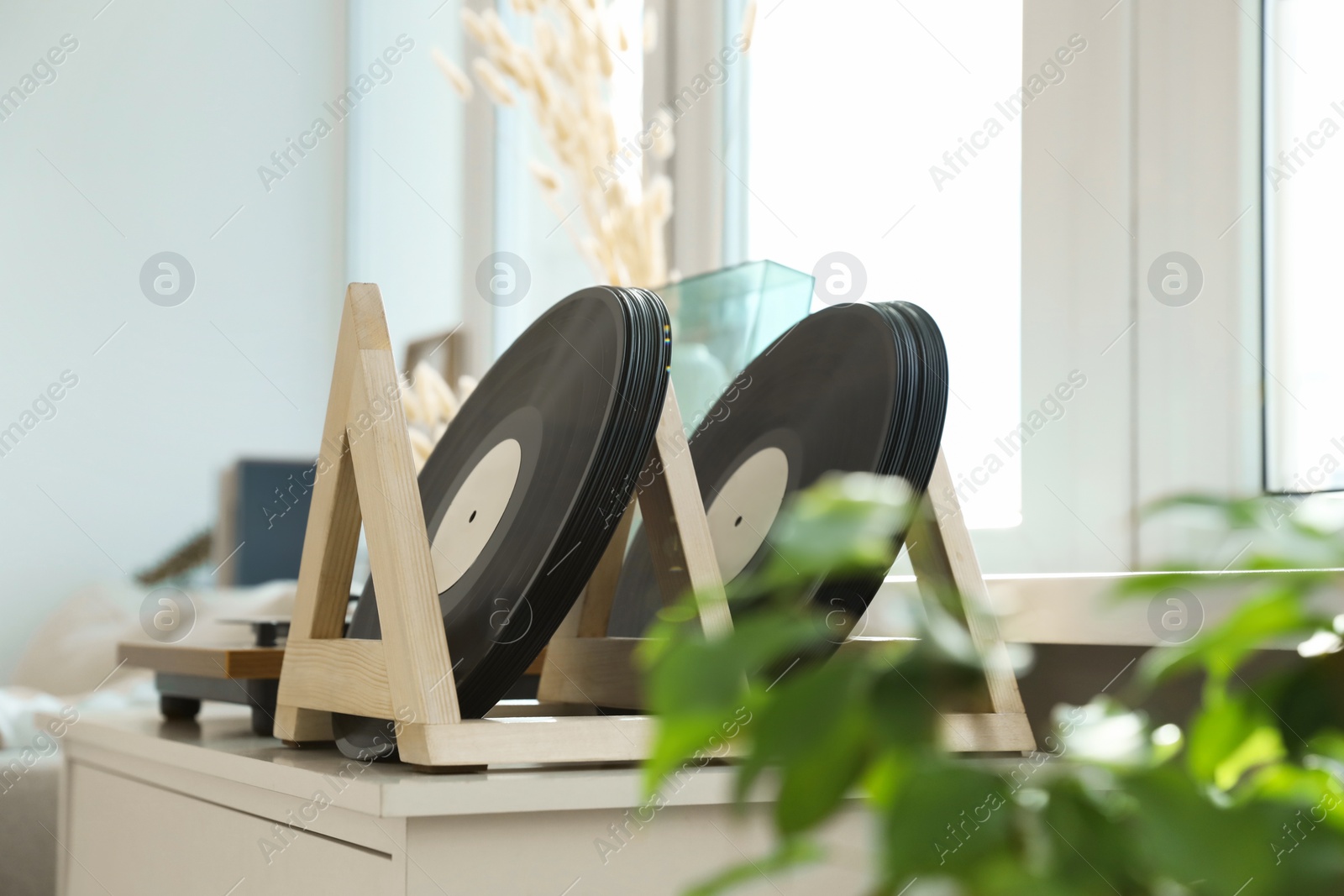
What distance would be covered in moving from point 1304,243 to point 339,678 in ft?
2.99

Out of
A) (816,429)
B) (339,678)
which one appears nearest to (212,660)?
(339,678)

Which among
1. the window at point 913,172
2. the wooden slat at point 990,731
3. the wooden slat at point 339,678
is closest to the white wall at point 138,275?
the window at point 913,172

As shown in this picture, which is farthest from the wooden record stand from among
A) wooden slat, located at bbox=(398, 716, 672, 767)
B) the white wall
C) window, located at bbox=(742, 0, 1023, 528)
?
the white wall

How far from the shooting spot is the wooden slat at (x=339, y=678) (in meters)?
0.67

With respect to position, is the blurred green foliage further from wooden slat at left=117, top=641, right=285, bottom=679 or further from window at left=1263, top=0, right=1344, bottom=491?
window at left=1263, top=0, right=1344, bottom=491

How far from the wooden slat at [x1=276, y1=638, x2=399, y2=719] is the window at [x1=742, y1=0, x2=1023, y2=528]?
0.83m

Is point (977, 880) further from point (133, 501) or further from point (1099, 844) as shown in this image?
point (133, 501)

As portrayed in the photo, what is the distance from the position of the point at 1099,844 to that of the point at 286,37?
3.63 metres

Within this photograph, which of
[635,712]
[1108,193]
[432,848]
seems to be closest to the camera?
[432,848]

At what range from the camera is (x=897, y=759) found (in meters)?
0.14

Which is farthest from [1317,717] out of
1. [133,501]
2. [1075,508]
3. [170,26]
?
[170,26]

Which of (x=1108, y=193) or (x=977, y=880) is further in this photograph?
(x=1108, y=193)

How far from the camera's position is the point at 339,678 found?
0.73 m

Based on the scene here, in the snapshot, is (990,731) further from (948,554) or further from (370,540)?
(370,540)
